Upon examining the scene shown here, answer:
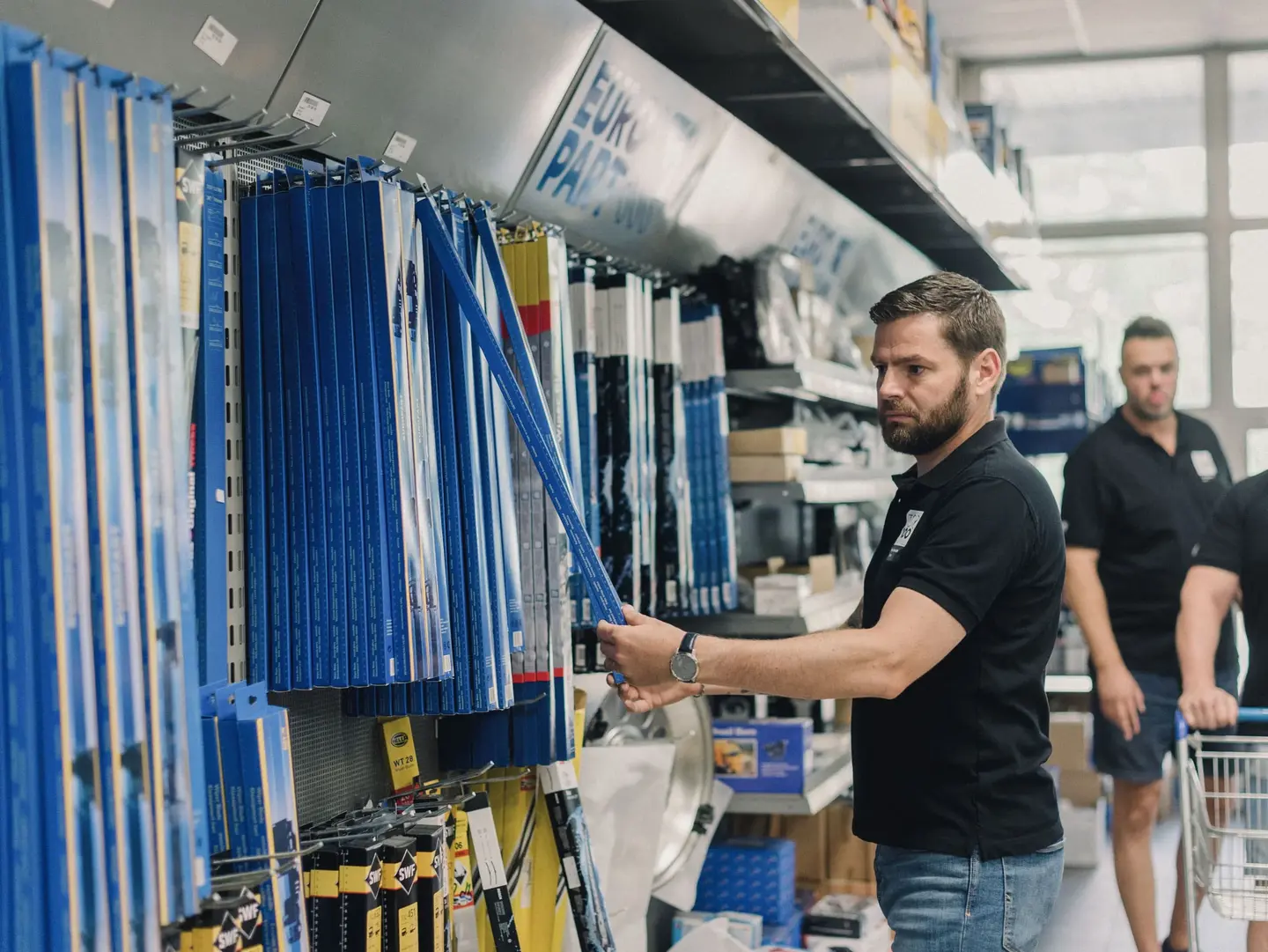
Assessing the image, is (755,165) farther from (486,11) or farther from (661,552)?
(486,11)

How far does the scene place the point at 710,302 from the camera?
379 cm

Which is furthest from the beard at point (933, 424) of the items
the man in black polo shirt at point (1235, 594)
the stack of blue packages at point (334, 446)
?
the man in black polo shirt at point (1235, 594)

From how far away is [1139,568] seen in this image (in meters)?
4.38

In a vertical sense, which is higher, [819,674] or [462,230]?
[462,230]

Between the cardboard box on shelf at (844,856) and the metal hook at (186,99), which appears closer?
the metal hook at (186,99)

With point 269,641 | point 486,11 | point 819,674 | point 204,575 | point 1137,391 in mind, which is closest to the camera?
point 204,575

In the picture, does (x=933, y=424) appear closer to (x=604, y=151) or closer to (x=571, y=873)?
(x=571, y=873)

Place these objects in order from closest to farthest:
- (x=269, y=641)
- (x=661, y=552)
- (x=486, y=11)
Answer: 1. (x=269, y=641)
2. (x=486, y=11)
3. (x=661, y=552)

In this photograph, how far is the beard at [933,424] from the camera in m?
2.30

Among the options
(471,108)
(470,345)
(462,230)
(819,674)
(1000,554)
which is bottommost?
(819,674)

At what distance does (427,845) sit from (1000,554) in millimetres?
952

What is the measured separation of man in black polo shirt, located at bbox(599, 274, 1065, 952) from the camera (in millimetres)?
2123

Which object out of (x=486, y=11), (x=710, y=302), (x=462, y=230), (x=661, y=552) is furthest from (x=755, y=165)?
(x=462, y=230)

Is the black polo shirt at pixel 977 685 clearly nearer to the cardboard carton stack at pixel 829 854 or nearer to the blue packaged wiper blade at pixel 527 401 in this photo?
the blue packaged wiper blade at pixel 527 401
